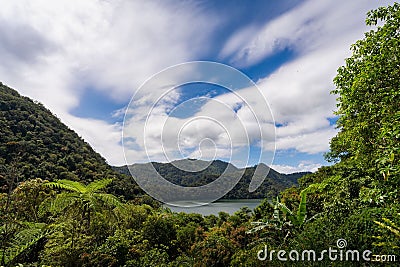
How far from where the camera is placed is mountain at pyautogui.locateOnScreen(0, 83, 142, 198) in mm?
15648

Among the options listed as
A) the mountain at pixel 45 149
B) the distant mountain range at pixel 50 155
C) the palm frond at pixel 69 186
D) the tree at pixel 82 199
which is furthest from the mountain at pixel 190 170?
the mountain at pixel 45 149

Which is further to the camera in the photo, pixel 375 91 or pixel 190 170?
pixel 190 170

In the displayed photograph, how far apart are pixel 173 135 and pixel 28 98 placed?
93.8 feet

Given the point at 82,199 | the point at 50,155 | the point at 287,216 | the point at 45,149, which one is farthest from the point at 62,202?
the point at 45,149

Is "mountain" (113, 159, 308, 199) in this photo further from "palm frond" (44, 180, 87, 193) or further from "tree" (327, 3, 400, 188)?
"tree" (327, 3, 400, 188)

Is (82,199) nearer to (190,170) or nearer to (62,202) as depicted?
(62,202)

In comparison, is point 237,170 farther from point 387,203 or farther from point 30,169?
point 30,169

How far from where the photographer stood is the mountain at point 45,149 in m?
15.6

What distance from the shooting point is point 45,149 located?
18.5m

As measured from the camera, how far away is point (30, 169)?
49.3ft

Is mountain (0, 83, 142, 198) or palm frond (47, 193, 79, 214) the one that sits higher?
mountain (0, 83, 142, 198)

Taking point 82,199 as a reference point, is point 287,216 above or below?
below

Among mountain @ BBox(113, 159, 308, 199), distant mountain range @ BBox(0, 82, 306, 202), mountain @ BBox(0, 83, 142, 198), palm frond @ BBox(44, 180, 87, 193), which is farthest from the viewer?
mountain @ BBox(0, 83, 142, 198)

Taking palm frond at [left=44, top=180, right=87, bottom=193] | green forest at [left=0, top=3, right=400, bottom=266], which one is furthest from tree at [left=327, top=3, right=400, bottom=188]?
palm frond at [left=44, top=180, right=87, bottom=193]
